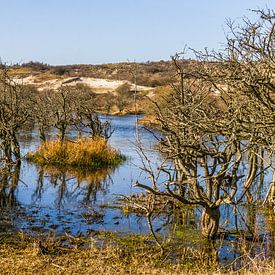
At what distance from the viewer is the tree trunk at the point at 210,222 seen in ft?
31.9

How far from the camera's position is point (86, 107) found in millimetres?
22219

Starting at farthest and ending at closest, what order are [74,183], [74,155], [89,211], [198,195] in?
[74,155] < [74,183] < [89,211] < [198,195]

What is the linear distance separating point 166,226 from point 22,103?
10795 mm

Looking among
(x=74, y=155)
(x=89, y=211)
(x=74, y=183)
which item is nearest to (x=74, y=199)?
(x=89, y=211)

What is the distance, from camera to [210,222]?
9.83 m

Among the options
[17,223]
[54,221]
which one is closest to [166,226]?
[54,221]

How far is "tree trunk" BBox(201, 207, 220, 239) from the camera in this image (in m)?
9.71

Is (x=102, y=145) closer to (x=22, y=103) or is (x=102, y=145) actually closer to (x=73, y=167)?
(x=73, y=167)

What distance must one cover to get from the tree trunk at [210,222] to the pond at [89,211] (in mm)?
277

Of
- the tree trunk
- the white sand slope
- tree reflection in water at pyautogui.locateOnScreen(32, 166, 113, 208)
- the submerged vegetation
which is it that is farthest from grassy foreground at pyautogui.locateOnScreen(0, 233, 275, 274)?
the white sand slope

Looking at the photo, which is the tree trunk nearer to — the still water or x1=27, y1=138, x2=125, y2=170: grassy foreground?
the still water

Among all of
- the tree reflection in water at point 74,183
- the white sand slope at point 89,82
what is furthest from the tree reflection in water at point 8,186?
the white sand slope at point 89,82

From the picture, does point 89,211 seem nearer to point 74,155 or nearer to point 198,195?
point 198,195

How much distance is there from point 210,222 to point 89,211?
3267mm
